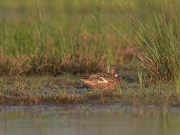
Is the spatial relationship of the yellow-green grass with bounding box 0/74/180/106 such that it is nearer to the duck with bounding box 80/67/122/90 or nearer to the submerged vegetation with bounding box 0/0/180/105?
the submerged vegetation with bounding box 0/0/180/105

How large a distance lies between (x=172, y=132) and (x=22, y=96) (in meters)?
2.68

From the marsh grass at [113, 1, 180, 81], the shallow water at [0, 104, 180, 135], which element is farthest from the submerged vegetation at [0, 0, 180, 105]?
the shallow water at [0, 104, 180, 135]

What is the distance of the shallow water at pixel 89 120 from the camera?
7.04m

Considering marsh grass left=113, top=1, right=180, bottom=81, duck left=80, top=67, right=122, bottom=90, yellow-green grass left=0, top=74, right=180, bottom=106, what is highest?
marsh grass left=113, top=1, right=180, bottom=81

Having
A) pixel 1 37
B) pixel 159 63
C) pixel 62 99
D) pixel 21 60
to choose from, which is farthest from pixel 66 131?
pixel 1 37

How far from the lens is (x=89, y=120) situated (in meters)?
7.62

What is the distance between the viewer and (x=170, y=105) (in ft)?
27.6

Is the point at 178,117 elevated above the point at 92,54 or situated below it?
below

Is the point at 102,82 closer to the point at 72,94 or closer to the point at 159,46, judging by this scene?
the point at 159,46

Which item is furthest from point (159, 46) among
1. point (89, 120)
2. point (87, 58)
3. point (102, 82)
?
point (89, 120)

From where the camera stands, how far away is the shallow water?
704 centimetres

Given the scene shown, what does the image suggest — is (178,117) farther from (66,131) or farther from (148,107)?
(66,131)

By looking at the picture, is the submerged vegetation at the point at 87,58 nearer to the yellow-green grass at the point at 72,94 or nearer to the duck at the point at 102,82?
the yellow-green grass at the point at 72,94

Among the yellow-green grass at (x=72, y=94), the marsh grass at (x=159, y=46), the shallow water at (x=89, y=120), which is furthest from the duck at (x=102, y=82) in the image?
the shallow water at (x=89, y=120)
